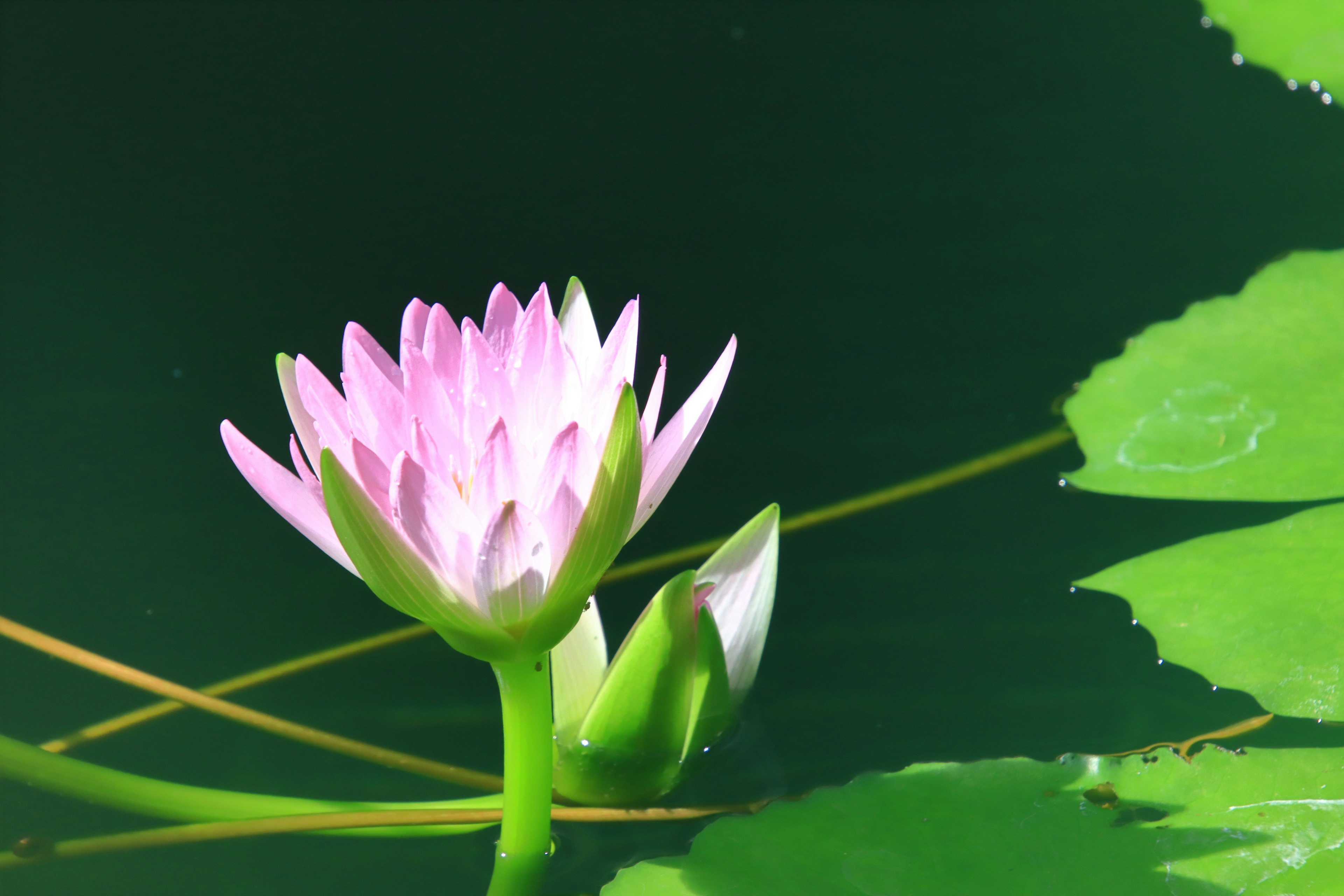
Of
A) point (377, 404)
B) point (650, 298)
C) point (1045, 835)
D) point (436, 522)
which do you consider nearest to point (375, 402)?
point (377, 404)

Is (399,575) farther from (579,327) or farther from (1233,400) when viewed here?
(1233,400)

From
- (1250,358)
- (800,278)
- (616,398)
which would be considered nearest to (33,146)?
(800,278)

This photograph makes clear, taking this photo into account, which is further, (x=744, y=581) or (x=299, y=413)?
(x=744, y=581)

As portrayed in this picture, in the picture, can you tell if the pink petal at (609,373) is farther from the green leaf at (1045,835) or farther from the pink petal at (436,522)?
the green leaf at (1045,835)

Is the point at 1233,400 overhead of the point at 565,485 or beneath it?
overhead

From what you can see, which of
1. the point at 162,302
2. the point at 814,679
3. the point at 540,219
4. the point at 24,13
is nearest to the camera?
the point at 814,679

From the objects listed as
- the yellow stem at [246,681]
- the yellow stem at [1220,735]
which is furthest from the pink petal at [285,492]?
the yellow stem at [1220,735]

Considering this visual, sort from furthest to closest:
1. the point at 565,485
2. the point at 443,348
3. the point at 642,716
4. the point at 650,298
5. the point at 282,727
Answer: the point at 650,298
the point at 282,727
the point at 642,716
the point at 443,348
the point at 565,485

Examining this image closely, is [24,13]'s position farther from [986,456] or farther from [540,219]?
[986,456]
